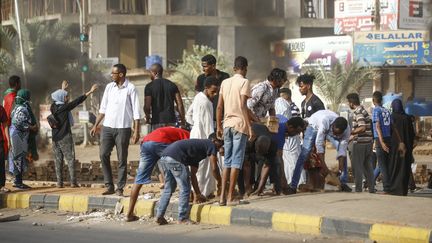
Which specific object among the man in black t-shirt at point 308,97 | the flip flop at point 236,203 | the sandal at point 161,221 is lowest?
the sandal at point 161,221

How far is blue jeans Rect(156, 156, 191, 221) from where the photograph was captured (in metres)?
9.91

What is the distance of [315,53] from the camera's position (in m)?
40.5

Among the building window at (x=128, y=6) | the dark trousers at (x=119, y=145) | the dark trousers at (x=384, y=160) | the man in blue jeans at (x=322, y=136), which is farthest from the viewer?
the building window at (x=128, y=6)

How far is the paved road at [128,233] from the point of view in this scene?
9000mm

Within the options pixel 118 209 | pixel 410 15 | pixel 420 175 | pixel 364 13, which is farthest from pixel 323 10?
pixel 118 209

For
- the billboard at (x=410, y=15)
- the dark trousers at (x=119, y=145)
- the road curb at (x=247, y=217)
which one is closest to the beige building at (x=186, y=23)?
the billboard at (x=410, y=15)

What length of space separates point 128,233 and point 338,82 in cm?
2374

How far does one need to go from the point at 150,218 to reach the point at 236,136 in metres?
1.50

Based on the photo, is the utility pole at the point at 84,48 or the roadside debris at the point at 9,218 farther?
the utility pole at the point at 84,48

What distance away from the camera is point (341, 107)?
32.6m

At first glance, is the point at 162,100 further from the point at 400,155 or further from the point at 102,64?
the point at 102,64

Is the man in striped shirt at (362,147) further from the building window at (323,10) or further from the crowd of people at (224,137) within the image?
the building window at (323,10)

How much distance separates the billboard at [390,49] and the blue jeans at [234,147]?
2769 centimetres

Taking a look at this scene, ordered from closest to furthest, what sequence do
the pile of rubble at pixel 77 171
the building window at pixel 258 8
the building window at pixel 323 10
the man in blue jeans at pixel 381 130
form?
the man in blue jeans at pixel 381 130
the pile of rubble at pixel 77 171
the building window at pixel 258 8
the building window at pixel 323 10
